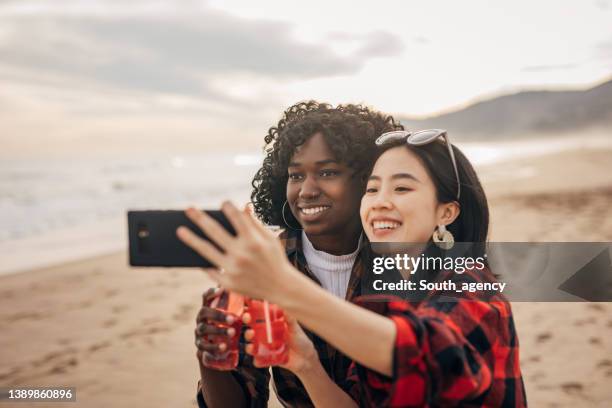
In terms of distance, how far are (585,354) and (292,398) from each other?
3.27 meters

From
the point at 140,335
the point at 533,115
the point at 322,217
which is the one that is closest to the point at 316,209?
the point at 322,217

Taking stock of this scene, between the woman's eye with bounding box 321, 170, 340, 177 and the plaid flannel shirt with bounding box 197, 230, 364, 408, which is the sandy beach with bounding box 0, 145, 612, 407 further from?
the woman's eye with bounding box 321, 170, 340, 177

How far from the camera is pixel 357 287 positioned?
2.12m

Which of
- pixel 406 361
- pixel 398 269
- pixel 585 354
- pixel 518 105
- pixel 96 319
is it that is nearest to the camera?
pixel 406 361

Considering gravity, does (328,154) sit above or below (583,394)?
above

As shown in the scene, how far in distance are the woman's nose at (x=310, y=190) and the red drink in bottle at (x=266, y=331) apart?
0.75 meters

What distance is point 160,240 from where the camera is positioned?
1.27 metres

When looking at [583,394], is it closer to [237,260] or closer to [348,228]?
[348,228]

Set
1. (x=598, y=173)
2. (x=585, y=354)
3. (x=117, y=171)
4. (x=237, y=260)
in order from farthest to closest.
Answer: (x=117, y=171) < (x=598, y=173) < (x=585, y=354) < (x=237, y=260)

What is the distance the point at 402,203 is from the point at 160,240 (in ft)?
2.98

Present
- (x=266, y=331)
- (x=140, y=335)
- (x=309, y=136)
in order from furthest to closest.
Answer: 1. (x=140, y=335)
2. (x=309, y=136)
3. (x=266, y=331)

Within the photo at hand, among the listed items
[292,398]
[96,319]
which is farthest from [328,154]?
[96,319]

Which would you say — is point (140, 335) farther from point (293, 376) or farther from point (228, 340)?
point (228, 340)

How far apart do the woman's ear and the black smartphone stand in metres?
1.02
